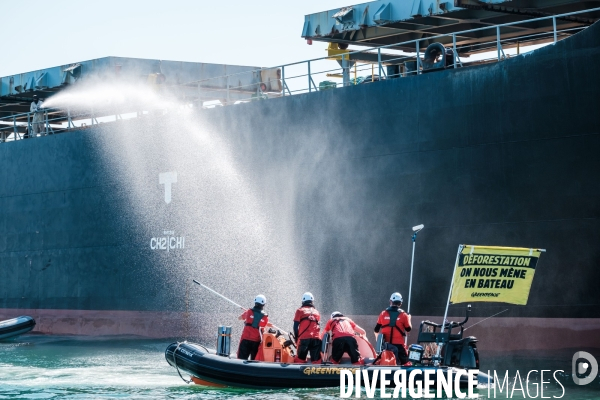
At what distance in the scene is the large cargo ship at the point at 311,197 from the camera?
15.2m

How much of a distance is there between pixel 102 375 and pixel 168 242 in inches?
240

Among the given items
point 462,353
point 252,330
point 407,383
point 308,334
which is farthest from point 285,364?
point 462,353

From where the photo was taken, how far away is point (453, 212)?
16.5 m

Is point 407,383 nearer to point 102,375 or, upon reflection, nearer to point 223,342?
point 223,342

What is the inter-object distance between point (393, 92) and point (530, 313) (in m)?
5.43

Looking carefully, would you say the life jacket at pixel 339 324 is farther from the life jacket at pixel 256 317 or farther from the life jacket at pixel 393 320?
the life jacket at pixel 256 317

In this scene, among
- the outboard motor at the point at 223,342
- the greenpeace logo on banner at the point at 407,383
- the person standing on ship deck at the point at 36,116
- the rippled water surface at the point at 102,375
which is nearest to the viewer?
the greenpeace logo on banner at the point at 407,383

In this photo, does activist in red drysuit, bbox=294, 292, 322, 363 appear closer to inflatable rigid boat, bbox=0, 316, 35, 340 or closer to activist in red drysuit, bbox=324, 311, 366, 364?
activist in red drysuit, bbox=324, 311, 366, 364

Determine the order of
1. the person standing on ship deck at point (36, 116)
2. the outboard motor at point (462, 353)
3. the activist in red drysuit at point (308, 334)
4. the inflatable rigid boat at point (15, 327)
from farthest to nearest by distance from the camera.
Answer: the person standing on ship deck at point (36, 116) → the inflatable rigid boat at point (15, 327) → the activist in red drysuit at point (308, 334) → the outboard motor at point (462, 353)

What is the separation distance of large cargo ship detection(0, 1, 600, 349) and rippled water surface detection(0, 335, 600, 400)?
0.79 meters

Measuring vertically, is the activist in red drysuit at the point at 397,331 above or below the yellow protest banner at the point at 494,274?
below

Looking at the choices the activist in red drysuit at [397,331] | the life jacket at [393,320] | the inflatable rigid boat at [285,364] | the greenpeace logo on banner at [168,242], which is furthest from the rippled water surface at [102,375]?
the greenpeace logo on banner at [168,242]

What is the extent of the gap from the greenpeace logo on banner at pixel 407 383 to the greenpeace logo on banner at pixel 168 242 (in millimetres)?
9137

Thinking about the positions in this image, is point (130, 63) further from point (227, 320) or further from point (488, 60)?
point (488, 60)
